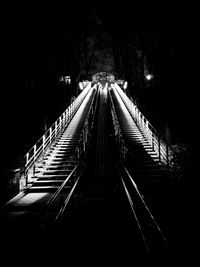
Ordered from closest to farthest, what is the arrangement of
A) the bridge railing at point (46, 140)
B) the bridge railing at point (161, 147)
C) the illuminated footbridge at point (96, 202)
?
the illuminated footbridge at point (96, 202) → the bridge railing at point (161, 147) → the bridge railing at point (46, 140)

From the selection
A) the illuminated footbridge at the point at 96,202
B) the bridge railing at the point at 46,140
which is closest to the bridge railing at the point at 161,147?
the illuminated footbridge at the point at 96,202

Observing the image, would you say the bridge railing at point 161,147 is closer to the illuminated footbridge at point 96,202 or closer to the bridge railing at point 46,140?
the illuminated footbridge at point 96,202

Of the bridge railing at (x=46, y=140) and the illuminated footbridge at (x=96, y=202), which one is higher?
the bridge railing at (x=46, y=140)

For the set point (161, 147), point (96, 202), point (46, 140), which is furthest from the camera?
point (161, 147)

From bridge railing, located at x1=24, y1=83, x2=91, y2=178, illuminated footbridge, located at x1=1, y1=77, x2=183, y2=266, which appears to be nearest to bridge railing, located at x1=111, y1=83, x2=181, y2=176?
illuminated footbridge, located at x1=1, y1=77, x2=183, y2=266

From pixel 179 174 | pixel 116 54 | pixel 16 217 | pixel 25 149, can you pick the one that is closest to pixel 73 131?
pixel 25 149

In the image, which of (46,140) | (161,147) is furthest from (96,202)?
(161,147)

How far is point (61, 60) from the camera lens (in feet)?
105

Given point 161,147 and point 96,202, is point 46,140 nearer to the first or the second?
point 96,202

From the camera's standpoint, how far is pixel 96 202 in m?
6.15

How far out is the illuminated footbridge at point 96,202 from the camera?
12.4 feet

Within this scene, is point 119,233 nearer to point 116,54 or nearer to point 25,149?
point 25,149

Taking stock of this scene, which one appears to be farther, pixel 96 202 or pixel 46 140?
pixel 46 140

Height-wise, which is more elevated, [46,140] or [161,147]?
[46,140]
